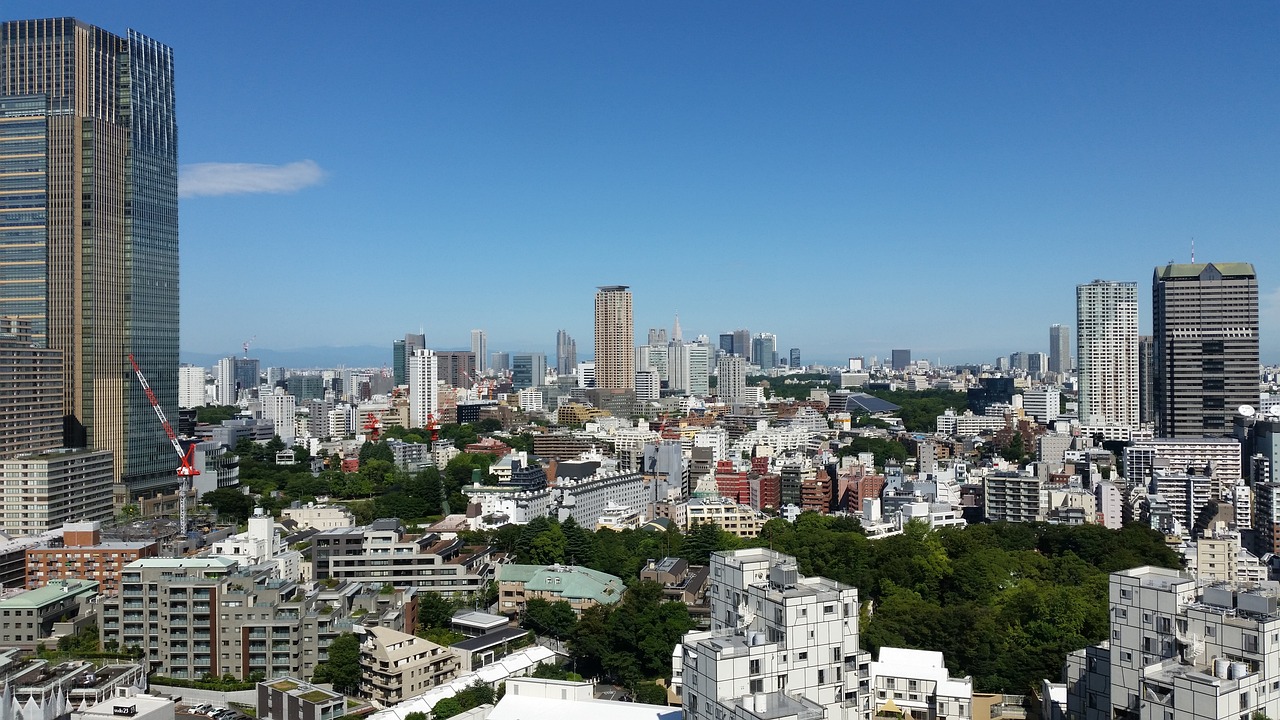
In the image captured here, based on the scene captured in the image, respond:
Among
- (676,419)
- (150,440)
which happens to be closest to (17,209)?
(150,440)

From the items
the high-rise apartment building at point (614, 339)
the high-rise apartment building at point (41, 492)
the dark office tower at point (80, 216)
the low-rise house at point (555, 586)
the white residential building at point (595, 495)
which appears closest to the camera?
the low-rise house at point (555, 586)

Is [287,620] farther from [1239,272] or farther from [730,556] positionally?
[1239,272]

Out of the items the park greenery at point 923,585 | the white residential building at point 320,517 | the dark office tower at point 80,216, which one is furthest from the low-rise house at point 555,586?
the dark office tower at point 80,216

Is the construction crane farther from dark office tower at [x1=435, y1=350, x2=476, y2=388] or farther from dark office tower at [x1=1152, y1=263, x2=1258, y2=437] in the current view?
dark office tower at [x1=435, y1=350, x2=476, y2=388]

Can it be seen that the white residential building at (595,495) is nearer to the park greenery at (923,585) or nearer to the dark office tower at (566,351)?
the park greenery at (923,585)

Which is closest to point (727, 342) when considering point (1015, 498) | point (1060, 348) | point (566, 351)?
point (566, 351)

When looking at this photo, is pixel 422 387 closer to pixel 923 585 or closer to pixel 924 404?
pixel 924 404

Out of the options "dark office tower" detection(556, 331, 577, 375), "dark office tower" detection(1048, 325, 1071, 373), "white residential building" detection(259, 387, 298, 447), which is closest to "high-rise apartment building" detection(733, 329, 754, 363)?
"dark office tower" detection(556, 331, 577, 375)
